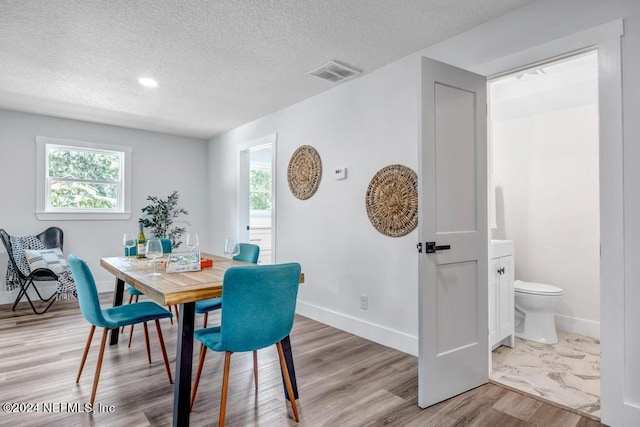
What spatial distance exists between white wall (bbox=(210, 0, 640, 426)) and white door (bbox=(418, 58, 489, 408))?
17.9 inches

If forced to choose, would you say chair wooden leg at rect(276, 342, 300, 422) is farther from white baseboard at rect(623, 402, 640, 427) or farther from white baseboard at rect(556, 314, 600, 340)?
white baseboard at rect(556, 314, 600, 340)

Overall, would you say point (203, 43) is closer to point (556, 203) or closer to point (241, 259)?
point (241, 259)

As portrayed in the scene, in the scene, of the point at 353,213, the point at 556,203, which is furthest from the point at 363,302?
the point at 556,203

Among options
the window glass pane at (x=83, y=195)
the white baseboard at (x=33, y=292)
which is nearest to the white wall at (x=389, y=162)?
the window glass pane at (x=83, y=195)

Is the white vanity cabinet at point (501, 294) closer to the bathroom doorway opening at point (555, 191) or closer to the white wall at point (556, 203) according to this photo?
the bathroom doorway opening at point (555, 191)

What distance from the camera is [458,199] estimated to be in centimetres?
220

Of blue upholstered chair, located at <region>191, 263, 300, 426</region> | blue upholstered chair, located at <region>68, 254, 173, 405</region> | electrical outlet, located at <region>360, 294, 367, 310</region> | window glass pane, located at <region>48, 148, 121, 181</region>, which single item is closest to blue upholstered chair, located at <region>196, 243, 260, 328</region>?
blue upholstered chair, located at <region>68, 254, 173, 405</region>

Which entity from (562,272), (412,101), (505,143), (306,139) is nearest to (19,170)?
(306,139)

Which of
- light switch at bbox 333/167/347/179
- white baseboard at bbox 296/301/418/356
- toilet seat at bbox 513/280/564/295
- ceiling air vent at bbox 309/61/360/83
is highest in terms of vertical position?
ceiling air vent at bbox 309/61/360/83

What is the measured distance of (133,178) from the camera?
17.4 feet

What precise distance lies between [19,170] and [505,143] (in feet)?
20.1

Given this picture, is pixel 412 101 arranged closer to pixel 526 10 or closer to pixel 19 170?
pixel 526 10

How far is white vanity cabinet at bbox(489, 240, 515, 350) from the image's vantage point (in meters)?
2.67

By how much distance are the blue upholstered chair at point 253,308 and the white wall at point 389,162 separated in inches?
54.4
